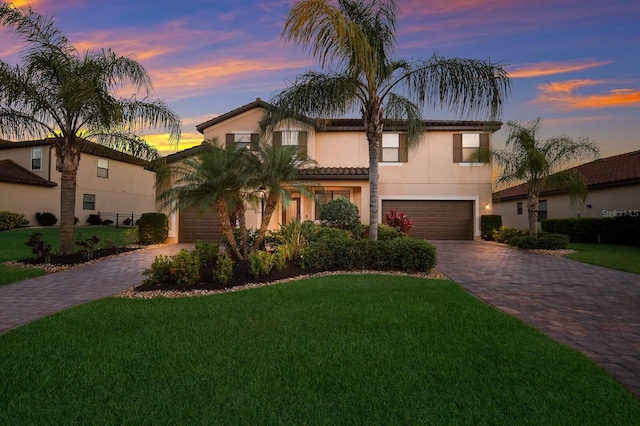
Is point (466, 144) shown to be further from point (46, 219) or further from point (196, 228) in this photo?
point (46, 219)

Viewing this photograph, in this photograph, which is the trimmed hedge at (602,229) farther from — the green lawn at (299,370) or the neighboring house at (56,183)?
the neighboring house at (56,183)

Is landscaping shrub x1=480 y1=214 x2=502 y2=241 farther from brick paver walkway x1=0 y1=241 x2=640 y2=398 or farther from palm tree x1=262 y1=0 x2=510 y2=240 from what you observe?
palm tree x1=262 y1=0 x2=510 y2=240

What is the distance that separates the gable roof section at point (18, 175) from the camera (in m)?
22.4

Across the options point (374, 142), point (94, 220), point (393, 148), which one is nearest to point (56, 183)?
point (94, 220)

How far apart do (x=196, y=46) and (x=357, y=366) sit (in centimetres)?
1234

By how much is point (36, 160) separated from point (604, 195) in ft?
118

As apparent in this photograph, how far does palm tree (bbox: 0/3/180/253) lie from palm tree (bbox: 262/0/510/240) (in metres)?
5.00

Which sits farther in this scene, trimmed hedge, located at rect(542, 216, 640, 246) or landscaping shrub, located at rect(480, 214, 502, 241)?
landscaping shrub, located at rect(480, 214, 502, 241)

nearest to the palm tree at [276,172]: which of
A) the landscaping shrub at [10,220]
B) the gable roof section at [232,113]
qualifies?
the gable roof section at [232,113]

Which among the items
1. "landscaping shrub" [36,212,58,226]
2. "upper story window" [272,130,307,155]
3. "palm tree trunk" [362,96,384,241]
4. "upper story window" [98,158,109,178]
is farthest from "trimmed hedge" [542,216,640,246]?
"landscaping shrub" [36,212,58,226]

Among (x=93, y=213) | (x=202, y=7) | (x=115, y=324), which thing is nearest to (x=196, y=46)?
(x=202, y=7)

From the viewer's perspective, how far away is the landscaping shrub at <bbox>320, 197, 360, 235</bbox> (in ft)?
48.6

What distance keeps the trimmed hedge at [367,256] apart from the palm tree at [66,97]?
771 cm

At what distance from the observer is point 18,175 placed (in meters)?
23.7
